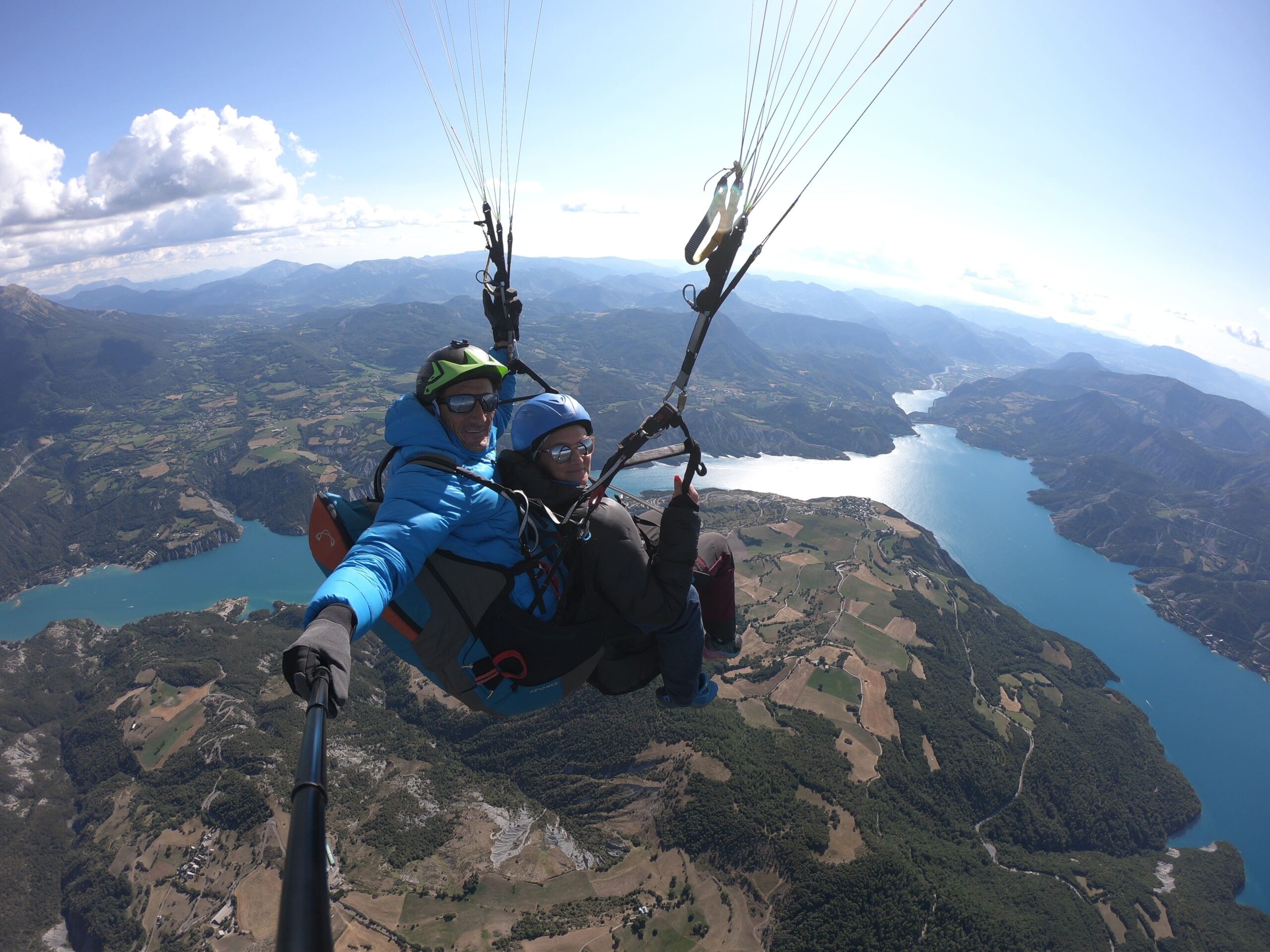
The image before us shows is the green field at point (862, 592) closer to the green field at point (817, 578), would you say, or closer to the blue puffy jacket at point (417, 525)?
the green field at point (817, 578)

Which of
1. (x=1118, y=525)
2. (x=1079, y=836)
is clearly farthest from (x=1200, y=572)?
(x=1079, y=836)

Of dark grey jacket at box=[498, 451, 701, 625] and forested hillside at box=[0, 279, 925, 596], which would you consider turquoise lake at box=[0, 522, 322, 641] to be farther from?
dark grey jacket at box=[498, 451, 701, 625]

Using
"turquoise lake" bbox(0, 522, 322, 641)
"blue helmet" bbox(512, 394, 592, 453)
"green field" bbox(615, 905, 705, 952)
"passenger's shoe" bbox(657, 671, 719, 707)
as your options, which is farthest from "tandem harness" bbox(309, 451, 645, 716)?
"turquoise lake" bbox(0, 522, 322, 641)

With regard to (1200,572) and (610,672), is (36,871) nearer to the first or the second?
(610,672)

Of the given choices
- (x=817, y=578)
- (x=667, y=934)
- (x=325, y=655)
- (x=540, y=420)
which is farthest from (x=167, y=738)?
(x=817, y=578)

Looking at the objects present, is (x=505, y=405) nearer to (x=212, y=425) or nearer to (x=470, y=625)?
(x=470, y=625)
